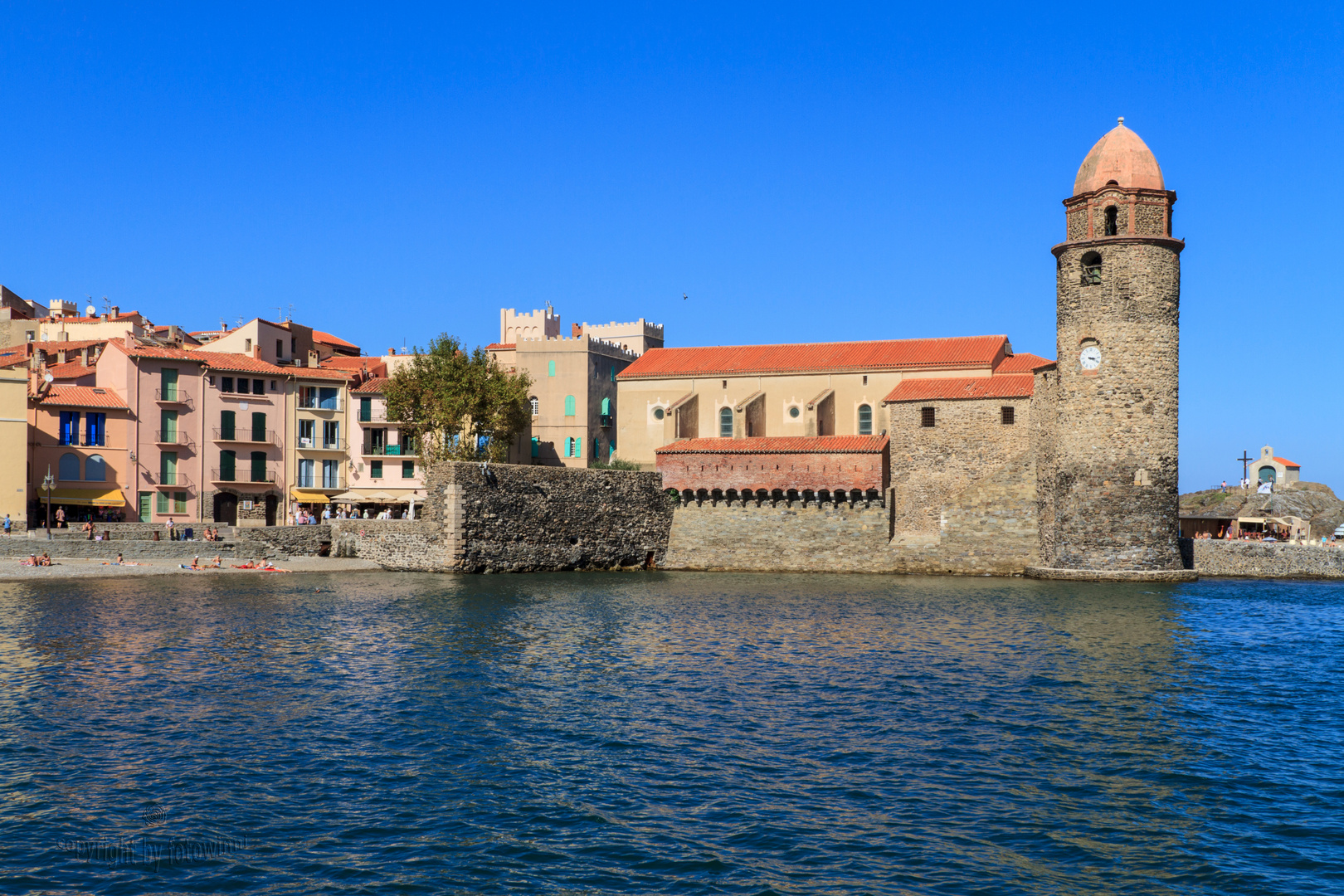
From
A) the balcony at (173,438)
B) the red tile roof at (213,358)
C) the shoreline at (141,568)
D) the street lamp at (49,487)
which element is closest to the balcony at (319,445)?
the red tile roof at (213,358)

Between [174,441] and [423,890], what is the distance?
142 feet

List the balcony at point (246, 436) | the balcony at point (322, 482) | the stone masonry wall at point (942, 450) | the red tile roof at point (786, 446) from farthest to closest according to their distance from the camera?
the balcony at point (322, 482)
the balcony at point (246, 436)
the red tile roof at point (786, 446)
the stone masonry wall at point (942, 450)

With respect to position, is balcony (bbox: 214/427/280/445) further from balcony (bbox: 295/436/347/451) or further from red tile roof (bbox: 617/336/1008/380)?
red tile roof (bbox: 617/336/1008/380)

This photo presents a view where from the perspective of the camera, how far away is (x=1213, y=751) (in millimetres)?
16469

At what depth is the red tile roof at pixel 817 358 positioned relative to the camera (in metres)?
50.4

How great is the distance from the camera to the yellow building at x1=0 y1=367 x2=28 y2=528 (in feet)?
140

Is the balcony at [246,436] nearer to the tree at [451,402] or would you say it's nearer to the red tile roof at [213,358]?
the red tile roof at [213,358]

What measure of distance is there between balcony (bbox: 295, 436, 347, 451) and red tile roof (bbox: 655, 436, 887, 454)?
1605cm

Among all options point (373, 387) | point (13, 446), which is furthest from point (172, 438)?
point (373, 387)

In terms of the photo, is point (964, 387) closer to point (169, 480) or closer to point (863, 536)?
point (863, 536)

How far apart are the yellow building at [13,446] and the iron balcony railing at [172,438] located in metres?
6.26

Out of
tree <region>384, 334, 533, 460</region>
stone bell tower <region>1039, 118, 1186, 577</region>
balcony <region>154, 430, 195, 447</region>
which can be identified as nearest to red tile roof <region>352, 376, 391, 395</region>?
tree <region>384, 334, 533, 460</region>

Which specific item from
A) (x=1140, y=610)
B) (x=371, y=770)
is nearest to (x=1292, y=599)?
(x=1140, y=610)

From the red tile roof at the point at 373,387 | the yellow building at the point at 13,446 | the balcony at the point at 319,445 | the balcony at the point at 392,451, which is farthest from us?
the balcony at the point at 392,451
